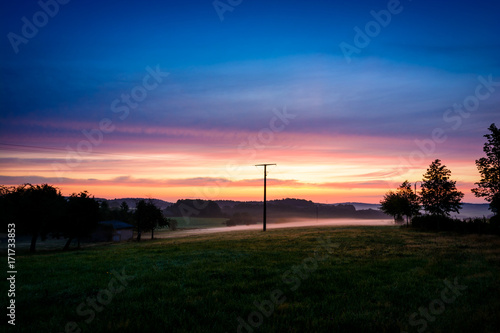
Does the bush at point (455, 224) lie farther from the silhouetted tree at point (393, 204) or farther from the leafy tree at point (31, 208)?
the leafy tree at point (31, 208)

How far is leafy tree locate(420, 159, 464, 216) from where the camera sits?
4550 cm

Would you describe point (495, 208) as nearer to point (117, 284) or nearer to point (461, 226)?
point (461, 226)

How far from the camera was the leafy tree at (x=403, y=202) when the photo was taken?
184 feet

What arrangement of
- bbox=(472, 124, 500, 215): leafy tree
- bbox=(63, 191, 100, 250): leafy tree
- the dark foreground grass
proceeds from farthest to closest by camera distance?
bbox=(63, 191, 100, 250): leafy tree
bbox=(472, 124, 500, 215): leafy tree
the dark foreground grass

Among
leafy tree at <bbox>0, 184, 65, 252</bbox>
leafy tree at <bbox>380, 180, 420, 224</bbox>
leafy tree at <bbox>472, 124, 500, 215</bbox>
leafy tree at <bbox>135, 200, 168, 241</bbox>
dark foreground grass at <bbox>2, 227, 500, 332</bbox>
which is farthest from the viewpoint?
leafy tree at <bbox>135, 200, 168, 241</bbox>

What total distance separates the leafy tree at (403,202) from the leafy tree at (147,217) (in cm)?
5361

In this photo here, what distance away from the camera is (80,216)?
50.3 metres

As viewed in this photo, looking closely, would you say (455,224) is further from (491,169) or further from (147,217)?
(147,217)

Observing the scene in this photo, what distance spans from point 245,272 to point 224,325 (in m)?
5.80

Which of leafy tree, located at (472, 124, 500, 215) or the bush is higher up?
leafy tree, located at (472, 124, 500, 215)

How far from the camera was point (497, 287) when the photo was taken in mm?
10039

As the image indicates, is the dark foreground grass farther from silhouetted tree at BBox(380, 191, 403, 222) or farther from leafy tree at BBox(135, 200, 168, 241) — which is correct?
leafy tree at BBox(135, 200, 168, 241)

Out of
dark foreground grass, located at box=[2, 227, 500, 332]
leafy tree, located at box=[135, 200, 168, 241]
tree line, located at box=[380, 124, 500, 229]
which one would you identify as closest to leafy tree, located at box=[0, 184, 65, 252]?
leafy tree, located at box=[135, 200, 168, 241]

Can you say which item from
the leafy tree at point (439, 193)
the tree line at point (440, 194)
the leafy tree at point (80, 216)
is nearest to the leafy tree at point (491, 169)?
the tree line at point (440, 194)
